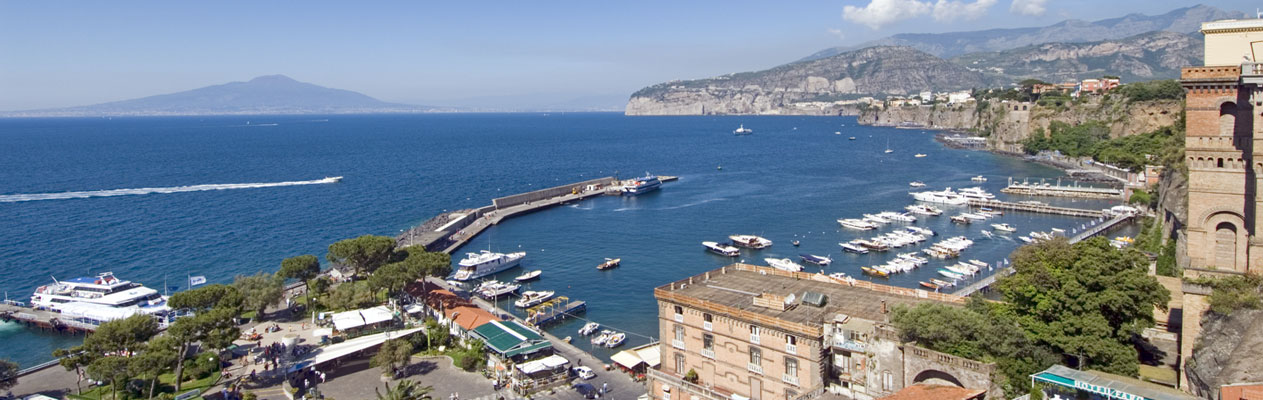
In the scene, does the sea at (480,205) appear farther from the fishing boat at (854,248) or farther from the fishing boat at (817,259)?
the fishing boat at (854,248)

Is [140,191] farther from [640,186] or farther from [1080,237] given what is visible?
[1080,237]

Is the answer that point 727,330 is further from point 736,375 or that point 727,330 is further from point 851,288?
point 851,288

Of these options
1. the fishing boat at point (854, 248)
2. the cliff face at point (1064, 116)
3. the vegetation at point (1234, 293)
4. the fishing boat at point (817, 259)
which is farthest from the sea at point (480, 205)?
the vegetation at point (1234, 293)

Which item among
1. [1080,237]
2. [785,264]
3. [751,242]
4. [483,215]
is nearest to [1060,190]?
[1080,237]

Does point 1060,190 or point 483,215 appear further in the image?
point 1060,190

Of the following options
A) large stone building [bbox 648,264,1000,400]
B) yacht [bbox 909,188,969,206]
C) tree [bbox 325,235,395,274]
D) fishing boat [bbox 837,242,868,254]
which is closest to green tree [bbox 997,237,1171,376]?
large stone building [bbox 648,264,1000,400]
